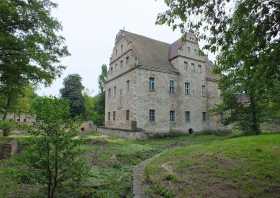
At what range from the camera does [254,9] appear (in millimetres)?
6027

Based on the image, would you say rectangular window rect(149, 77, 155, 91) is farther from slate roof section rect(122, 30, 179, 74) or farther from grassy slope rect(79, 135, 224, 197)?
grassy slope rect(79, 135, 224, 197)

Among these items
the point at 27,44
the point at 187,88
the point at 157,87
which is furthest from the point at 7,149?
the point at 187,88

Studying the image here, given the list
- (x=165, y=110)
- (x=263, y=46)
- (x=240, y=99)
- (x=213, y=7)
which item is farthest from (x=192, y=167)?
(x=165, y=110)

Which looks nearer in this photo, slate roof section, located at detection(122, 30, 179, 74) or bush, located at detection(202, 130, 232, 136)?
slate roof section, located at detection(122, 30, 179, 74)

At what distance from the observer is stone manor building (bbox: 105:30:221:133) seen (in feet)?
84.0

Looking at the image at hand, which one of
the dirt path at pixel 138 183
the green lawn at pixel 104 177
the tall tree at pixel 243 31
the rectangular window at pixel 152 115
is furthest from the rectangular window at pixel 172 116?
the tall tree at pixel 243 31

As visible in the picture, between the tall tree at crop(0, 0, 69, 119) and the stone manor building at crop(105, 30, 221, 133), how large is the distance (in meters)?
13.0

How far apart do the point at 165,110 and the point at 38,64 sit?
1701 cm

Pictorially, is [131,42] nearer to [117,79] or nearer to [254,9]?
[117,79]

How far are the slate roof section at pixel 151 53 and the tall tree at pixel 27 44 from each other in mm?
13277

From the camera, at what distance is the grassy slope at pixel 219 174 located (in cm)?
673

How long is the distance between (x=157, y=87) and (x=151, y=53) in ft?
14.1

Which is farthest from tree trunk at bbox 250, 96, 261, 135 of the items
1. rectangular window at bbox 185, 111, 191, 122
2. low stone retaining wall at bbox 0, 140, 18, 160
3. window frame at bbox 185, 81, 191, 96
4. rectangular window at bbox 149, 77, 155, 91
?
low stone retaining wall at bbox 0, 140, 18, 160

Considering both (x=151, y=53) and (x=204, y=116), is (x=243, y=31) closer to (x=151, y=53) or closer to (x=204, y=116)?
(x=151, y=53)
